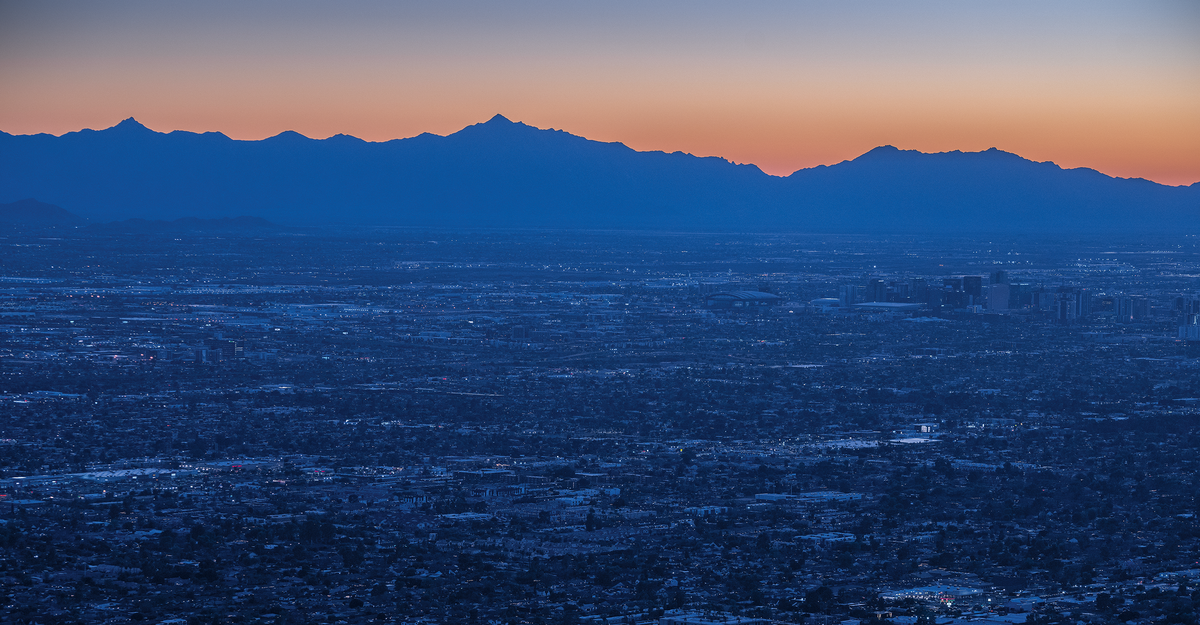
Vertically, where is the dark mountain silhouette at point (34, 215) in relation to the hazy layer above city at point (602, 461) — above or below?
above

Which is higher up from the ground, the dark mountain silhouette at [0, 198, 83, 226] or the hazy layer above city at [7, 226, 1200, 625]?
the dark mountain silhouette at [0, 198, 83, 226]

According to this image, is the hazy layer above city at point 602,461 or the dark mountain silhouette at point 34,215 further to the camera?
the dark mountain silhouette at point 34,215

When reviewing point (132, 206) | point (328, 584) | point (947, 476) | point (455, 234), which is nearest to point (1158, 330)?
point (947, 476)

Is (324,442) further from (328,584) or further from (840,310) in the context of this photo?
(840,310)

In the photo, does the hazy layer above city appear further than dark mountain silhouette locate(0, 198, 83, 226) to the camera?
No
